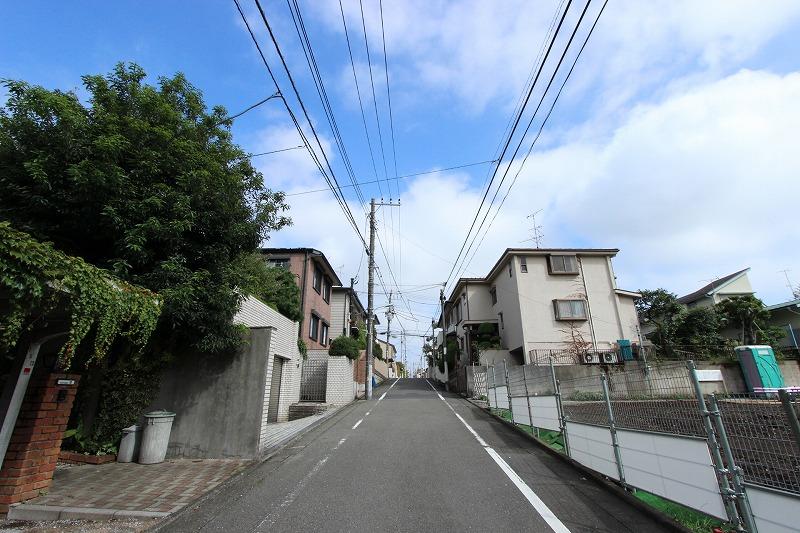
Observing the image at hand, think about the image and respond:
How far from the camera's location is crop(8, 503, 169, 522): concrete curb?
14.3 feet

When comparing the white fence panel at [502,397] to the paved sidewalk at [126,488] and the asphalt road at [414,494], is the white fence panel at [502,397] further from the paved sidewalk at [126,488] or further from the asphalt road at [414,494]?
the paved sidewalk at [126,488]

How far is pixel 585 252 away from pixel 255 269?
2091cm

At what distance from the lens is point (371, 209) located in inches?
904

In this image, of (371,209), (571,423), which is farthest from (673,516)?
(371,209)

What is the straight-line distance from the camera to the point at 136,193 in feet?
21.5

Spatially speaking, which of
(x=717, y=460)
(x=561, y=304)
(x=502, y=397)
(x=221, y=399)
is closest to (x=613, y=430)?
(x=717, y=460)

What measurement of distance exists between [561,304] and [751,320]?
36.4 ft

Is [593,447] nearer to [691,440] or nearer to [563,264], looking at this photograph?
[691,440]

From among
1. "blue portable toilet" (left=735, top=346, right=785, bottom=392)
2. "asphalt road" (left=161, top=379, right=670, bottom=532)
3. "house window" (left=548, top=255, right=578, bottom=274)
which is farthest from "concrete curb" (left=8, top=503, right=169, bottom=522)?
"house window" (left=548, top=255, right=578, bottom=274)

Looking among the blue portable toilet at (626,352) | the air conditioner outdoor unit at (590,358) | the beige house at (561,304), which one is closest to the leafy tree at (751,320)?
the beige house at (561,304)

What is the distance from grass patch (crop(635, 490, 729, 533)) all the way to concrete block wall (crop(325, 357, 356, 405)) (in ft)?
48.2

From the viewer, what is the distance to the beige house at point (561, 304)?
78.1 feet

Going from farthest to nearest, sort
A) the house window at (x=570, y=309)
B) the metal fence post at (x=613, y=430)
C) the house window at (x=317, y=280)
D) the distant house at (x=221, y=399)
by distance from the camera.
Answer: the house window at (x=570, y=309), the house window at (x=317, y=280), the distant house at (x=221, y=399), the metal fence post at (x=613, y=430)

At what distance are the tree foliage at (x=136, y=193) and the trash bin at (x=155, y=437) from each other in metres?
1.38
